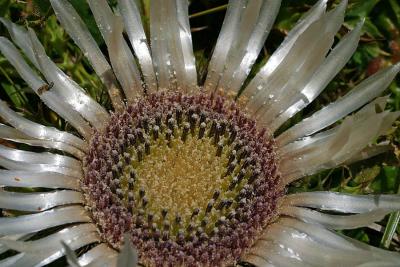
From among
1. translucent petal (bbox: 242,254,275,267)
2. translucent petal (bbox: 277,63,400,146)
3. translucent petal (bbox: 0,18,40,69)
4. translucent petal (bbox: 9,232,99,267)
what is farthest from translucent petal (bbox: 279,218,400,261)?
translucent petal (bbox: 0,18,40,69)

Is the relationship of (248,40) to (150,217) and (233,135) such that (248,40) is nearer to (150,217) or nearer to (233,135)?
(233,135)

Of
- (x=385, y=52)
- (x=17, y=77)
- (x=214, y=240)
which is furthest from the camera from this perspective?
(x=385, y=52)

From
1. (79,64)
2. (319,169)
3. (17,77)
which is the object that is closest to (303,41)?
(319,169)

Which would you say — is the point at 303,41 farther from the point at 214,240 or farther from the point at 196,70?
the point at 214,240

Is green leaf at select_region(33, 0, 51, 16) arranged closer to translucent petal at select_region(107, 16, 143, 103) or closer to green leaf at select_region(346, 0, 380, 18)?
translucent petal at select_region(107, 16, 143, 103)

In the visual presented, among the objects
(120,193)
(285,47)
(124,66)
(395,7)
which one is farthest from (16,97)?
(395,7)

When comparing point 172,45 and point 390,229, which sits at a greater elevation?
point 172,45

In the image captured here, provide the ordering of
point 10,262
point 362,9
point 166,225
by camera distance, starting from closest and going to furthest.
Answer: point 10,262 → point 166,225 → point 362,9
